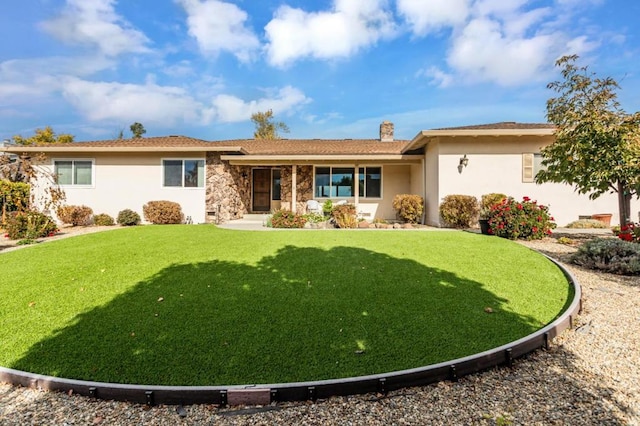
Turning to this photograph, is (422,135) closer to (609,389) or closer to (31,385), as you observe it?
(609,389)

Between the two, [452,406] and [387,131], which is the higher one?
[387,131]

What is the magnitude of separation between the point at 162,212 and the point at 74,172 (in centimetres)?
457

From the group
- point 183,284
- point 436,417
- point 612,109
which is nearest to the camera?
point 436,417

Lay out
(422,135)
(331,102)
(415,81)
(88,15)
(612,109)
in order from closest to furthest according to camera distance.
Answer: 1. (612,109)
2. (88,15)
3. (422,135)
4. (415,81)
5. (331,102)

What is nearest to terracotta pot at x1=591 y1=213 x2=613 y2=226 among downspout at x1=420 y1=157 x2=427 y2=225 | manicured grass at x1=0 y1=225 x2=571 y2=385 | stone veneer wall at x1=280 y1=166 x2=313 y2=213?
downspout at x1=420 y1=157 x2=427 y2=225

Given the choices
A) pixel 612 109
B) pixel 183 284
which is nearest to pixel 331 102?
pixel 612 109

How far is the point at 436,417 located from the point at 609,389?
158cm

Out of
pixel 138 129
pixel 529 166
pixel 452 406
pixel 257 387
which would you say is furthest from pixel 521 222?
pixel 138 129

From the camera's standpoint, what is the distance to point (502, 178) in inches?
457

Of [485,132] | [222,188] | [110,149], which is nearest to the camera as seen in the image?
[485,132]

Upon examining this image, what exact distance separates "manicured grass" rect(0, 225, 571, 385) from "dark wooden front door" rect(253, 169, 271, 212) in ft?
31.7

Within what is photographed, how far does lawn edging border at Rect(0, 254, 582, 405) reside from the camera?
2.45 meters

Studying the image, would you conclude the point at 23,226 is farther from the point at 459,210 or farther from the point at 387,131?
the point at 387,131

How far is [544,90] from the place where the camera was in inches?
339
